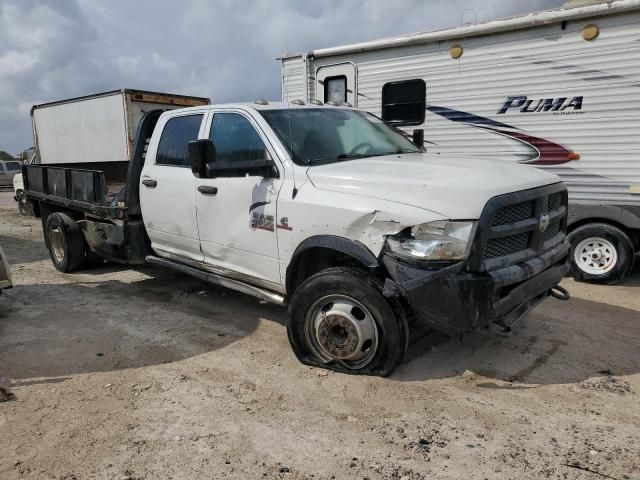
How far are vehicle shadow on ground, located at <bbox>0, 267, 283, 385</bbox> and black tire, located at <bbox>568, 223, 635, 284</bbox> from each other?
389 cm

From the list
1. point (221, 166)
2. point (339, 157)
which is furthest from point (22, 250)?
point (339, 157)

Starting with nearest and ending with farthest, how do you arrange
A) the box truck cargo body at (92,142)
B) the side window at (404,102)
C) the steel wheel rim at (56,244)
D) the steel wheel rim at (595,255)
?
the steel wheel rim at (595,255) → the box truck cargo body at (92,142) → the steel wheel rim at (56,244) → the side window at (404,102)

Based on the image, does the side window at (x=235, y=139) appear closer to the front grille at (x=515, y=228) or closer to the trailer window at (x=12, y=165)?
the front grille at (x=515, y=228)

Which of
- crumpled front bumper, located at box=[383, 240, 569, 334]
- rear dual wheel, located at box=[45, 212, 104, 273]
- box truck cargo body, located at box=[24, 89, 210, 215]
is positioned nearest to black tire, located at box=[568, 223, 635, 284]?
crumpled front bumper, located at box=[383, 240, 569, 334]

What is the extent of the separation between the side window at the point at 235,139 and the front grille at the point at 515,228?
194 cm

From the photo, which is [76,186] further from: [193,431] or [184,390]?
[193,431]

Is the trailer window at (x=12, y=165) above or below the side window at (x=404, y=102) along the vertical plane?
below

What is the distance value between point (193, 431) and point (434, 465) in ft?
4.72

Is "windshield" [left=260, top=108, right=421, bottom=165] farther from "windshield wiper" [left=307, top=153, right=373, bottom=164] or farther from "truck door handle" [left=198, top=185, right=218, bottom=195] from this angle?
"truck door handle" [left=198, top=185, right=218, bottom=195]

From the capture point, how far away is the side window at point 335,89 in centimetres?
814

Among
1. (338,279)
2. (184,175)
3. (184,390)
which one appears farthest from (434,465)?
(184,175)

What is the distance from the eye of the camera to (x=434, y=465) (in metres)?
2.77

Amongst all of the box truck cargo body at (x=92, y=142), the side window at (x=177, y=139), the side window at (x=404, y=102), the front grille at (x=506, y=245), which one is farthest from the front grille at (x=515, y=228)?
the box truck cargo body at (x=92, y=142)

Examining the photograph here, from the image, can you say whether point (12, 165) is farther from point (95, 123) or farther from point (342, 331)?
point (342, 331)
